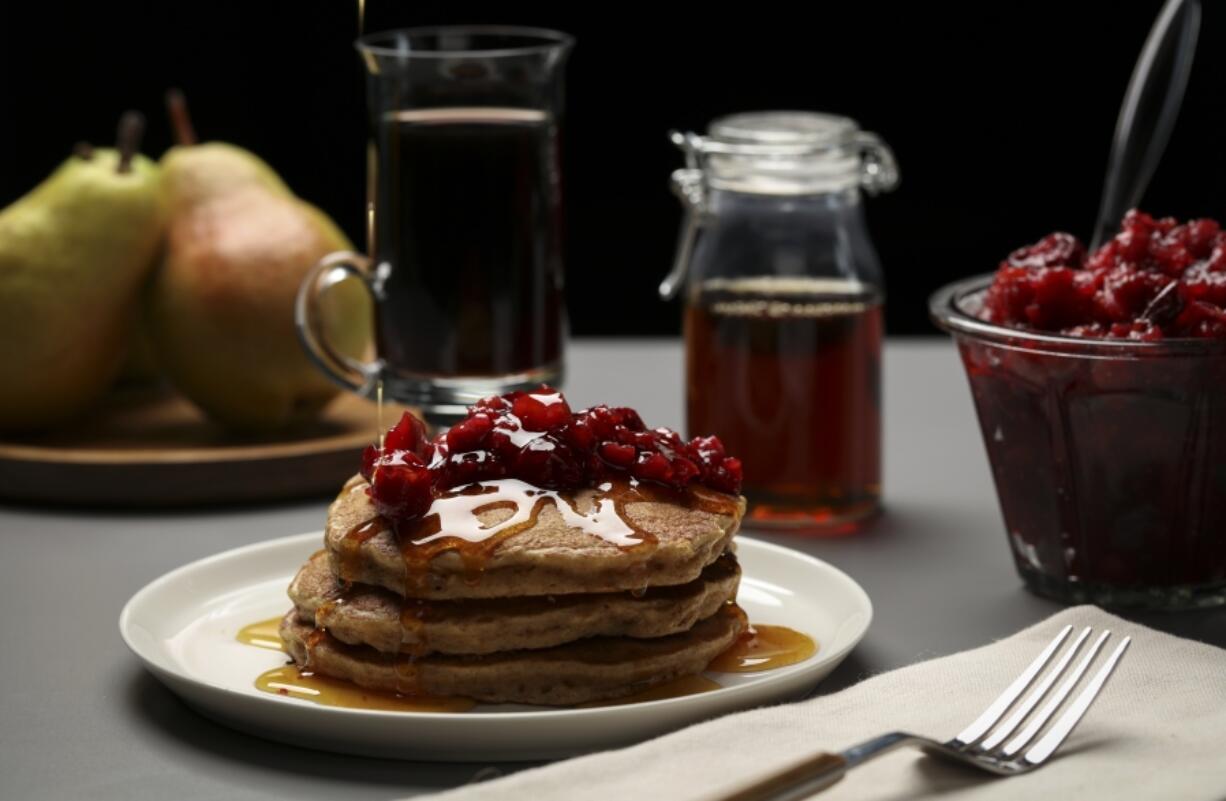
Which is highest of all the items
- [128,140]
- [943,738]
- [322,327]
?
[128,140]

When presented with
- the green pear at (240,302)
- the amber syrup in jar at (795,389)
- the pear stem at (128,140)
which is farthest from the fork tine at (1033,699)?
the pear stem at (128,140)

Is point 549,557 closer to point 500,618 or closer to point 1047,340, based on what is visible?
point 500,618

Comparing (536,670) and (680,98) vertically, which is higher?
(680,98)

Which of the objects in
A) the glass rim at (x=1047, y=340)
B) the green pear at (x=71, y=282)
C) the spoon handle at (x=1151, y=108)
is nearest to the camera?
the glass rim at (x=1047, y=340)

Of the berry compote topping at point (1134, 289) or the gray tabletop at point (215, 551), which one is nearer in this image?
the gray tabletop at point (215, 551)

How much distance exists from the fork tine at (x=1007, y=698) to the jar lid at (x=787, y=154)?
79 centimetres

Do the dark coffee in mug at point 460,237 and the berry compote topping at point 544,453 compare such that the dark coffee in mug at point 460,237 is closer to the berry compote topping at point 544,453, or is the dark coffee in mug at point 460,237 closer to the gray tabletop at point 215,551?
the gray tabletop at point 215,551

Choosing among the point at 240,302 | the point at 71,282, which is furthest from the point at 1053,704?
the point at 71,282

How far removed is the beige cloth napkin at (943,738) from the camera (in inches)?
52.1

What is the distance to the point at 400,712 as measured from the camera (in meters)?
1.46

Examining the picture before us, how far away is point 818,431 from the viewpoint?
223 centimetres

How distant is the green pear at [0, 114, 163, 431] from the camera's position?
2.49 m

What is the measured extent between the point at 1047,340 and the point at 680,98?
2.85 m

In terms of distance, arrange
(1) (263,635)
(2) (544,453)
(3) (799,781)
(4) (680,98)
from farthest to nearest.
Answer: (4) (680,98)
(1) (263,635)
(2) (544,453)
(3) (799,781)
